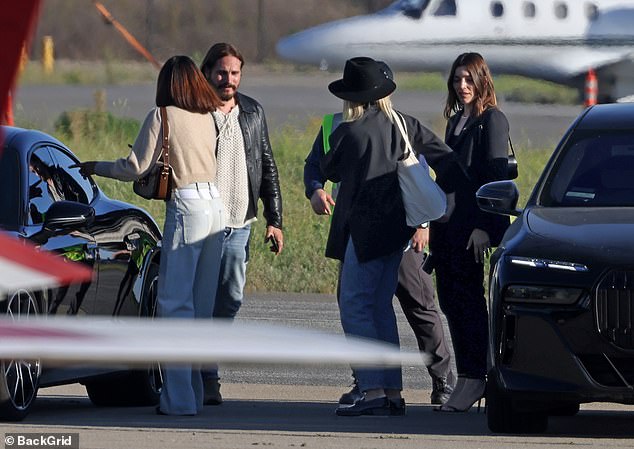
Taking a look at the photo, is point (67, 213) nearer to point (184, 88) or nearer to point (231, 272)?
point (184, 88)

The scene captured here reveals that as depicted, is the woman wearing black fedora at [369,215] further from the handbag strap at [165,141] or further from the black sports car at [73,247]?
the black sports car at [73,247]

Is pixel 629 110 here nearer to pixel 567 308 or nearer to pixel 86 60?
pixel 567 308

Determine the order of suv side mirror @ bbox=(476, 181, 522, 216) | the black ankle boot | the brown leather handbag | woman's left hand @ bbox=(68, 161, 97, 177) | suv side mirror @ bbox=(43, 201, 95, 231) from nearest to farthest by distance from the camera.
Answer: suv side mirror @ bbox=(43, 201, 95, 231)
suv side mirror @ bbox=(476, 181, 522, 216)
woman's left hand @ bbox=(68, 161, 97, 177)
the brown leather handbag
the black ankle boot

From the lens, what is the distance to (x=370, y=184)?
339 inches

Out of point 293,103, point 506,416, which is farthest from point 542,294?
point 293,103

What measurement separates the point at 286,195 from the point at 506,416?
14.2m

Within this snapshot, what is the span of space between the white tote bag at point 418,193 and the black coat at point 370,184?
0.23 feet

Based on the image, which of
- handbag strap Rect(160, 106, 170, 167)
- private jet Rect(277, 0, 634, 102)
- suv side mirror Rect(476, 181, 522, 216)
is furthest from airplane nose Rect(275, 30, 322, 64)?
suv side mirror Rect(476, 181, 522, 216)

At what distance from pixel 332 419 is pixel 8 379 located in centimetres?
161

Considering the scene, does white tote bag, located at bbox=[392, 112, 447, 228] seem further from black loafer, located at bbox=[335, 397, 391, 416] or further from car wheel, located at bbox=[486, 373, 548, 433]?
car wheel, located at bbox=[486, 373, 548, 433]

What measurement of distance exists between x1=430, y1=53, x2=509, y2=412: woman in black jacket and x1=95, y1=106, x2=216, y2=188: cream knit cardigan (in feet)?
4.15

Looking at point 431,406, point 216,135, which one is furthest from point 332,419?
point 216,135

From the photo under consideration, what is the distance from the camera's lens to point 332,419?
8.53 m

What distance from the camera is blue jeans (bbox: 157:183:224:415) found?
8500 millimetres
